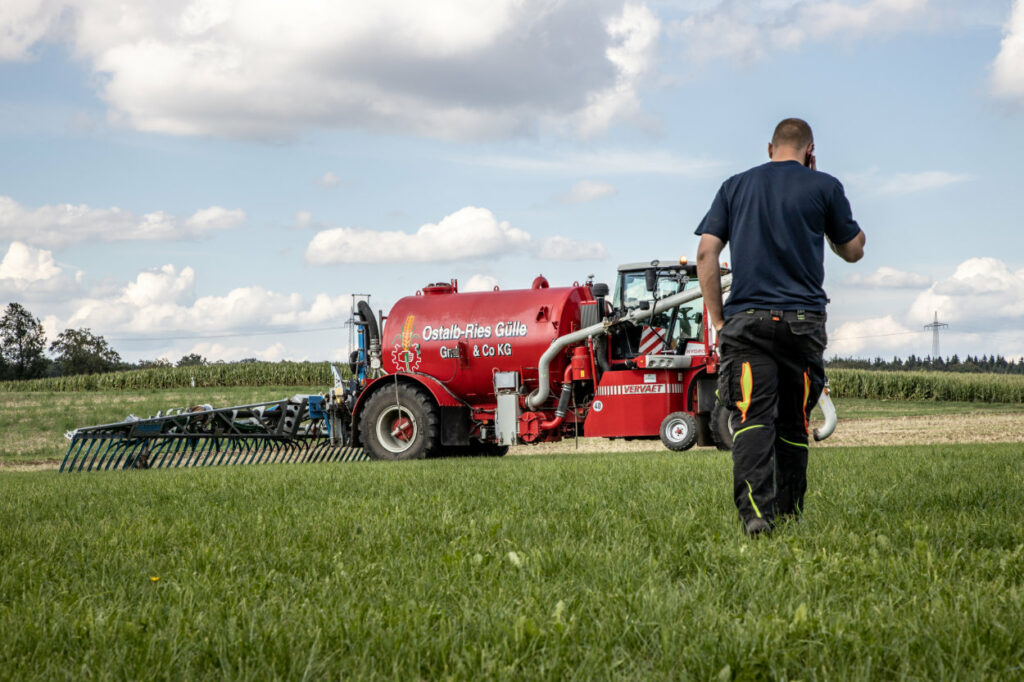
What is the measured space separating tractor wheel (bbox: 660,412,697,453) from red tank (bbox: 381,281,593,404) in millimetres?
2071

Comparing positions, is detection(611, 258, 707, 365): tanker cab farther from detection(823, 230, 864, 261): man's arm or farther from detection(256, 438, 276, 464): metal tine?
detection(823, 230, 864, 261): man's arm

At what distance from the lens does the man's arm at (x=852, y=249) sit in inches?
185

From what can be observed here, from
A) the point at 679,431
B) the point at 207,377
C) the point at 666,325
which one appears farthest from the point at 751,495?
the point at 207,377

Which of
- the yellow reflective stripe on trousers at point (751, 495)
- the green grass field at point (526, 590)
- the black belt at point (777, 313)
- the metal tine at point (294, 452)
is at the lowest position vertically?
the metal tine at point (294, 452)

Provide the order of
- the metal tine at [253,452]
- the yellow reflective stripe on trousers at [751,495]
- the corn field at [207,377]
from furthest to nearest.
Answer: the corn field at [207,377], the metal tine at [253,452], the yellow reflective stripe on trousers at [751,495]

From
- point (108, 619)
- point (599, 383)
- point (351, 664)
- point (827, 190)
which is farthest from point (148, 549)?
point (599, 383)

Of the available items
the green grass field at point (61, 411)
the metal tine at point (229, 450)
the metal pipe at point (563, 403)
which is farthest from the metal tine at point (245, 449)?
the green grass field at point (61, 411)

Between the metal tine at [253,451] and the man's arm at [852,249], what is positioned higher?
the man's arm at [852,249]

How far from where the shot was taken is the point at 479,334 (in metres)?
15.5

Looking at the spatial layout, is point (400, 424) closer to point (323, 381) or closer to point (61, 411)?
point (61, 411)

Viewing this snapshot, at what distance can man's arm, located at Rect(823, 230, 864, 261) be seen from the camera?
4707 millimetres

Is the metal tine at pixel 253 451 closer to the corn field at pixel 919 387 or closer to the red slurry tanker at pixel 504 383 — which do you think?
the red slurry tanker at pixel 504 383

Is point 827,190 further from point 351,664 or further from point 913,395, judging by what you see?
point 913,395

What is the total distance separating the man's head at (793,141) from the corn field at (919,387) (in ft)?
134
